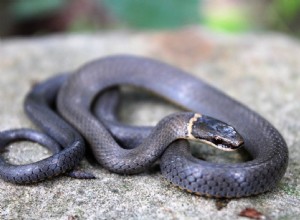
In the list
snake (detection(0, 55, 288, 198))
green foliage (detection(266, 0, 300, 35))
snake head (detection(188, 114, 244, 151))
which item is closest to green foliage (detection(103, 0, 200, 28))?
snake (detection(0, 55, 288, 198))

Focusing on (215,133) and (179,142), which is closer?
(215,133)

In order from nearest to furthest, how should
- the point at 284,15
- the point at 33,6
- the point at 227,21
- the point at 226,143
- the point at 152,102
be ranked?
the point at 226,143, the point at 152,102, the point at 33,6, the point at 284,15, the point at 227,21

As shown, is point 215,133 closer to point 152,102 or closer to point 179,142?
point 179,142

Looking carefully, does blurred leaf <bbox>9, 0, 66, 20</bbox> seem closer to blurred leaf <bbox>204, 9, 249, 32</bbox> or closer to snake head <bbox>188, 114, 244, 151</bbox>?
blurred leaf <bbox>204, 9, 249, 32</bbox>

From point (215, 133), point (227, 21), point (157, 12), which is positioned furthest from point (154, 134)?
point (227, 21)

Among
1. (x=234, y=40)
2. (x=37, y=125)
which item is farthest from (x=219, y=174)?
(x=234, y=40)

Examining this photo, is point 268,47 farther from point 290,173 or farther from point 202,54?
point 290,173
